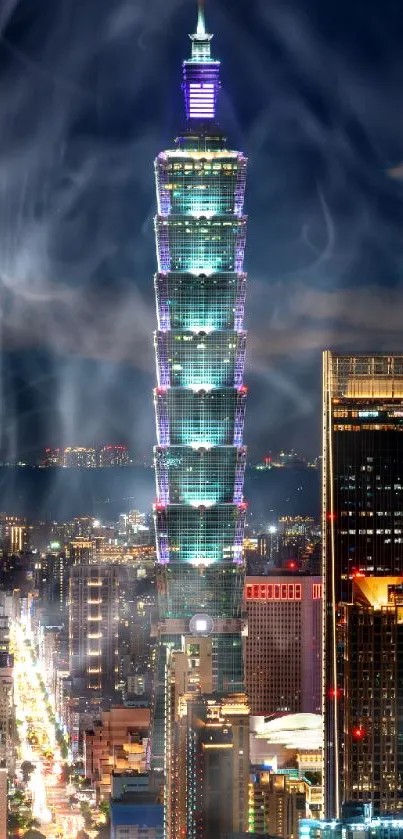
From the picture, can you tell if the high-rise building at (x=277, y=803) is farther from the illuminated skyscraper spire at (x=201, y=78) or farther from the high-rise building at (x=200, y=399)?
the illuminated skyscraper spire at (x=201, y=78)

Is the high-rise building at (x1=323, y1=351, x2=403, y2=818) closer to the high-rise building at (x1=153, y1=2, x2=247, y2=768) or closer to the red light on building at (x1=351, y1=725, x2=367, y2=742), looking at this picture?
the red light on building at (x1=351, y1=725, x2=367, y2=742)

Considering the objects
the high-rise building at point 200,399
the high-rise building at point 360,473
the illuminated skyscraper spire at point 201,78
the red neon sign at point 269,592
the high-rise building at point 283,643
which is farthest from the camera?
the red neon sign at point 269,592

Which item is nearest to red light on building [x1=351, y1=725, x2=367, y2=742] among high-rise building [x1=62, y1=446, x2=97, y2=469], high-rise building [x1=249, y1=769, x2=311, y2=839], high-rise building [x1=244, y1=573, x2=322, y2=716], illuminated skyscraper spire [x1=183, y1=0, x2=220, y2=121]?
high-rise building [x1=249, y1=769, x2=311, y2=839]

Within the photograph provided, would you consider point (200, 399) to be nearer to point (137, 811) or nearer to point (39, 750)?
point (39, 750)

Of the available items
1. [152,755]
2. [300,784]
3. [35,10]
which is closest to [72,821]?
[152,755]

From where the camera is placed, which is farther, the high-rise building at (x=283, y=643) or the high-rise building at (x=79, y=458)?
Answer: the high-rise building at (x=283, y=643)

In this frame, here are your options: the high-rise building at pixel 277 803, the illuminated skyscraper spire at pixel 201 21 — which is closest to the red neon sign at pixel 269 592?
the high-rise building at pixel 277 803

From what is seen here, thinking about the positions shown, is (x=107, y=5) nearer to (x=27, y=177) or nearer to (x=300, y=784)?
(x=27, y=177)
